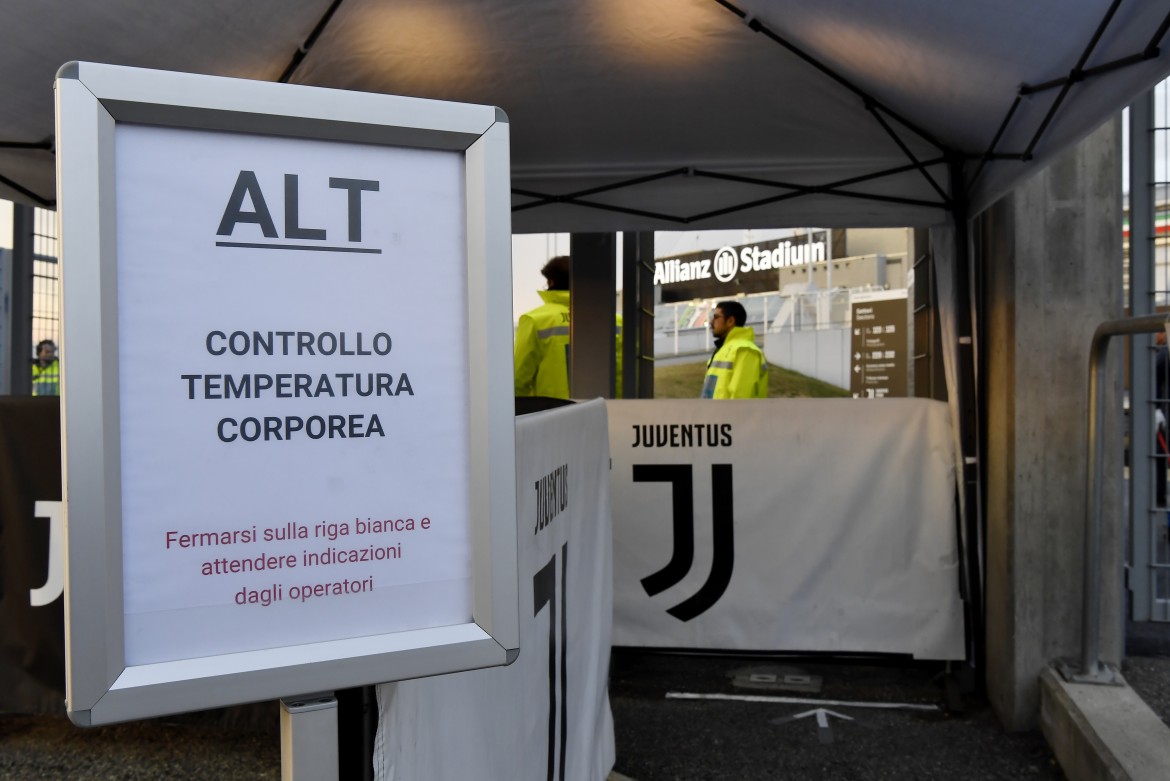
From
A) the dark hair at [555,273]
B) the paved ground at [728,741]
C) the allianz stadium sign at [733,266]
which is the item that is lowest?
the paved ground at [728,741]

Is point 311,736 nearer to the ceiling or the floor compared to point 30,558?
nearer to the ceiling

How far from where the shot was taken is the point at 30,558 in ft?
11.0

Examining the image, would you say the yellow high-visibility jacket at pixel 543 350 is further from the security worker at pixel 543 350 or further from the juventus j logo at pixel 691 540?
the juventus j logo at pixel 691 540

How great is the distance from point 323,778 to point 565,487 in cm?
130

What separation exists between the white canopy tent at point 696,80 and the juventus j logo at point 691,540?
137 cm

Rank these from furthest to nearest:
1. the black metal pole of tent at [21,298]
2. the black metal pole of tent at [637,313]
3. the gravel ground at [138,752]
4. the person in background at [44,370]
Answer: the black metal pole of tent at [637,313]
the person in background at [44,370]
the black metal pole of tent at [21,298]
the gravel ground at [138,752]

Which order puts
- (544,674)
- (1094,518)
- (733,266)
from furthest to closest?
(733,266), (1094,518), (544,674)

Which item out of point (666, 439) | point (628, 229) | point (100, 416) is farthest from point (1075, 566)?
point (100, 416)

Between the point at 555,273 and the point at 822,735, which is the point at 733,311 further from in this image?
the point at 822,735

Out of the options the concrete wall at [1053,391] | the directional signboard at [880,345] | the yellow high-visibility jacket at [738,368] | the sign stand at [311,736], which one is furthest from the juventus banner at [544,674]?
the directional signboard at [880,345]

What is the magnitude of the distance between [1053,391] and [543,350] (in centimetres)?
278

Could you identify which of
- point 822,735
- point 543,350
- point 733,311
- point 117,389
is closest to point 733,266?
point 733,311

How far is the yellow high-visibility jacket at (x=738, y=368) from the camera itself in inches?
242

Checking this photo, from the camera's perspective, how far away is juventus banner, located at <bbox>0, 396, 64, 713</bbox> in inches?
132
